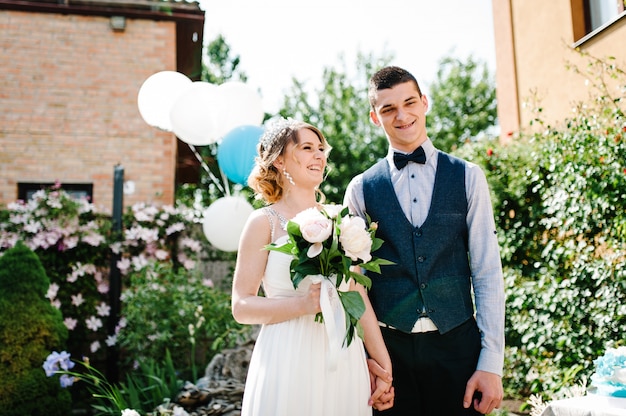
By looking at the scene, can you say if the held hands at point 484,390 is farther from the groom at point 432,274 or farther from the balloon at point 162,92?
the balloon at point 162,92

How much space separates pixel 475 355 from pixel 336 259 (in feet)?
2.23

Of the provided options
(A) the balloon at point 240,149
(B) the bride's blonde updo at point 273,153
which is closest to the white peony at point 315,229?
(B) the bride's blonde updo at point 273,153

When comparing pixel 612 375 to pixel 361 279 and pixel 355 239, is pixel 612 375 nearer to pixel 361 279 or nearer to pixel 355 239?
pixel 361 279

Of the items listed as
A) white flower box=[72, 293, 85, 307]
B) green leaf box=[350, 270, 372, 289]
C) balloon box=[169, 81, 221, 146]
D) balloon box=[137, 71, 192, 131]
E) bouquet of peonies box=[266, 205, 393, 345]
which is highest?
balloon box=[137, 71, 192, 131]

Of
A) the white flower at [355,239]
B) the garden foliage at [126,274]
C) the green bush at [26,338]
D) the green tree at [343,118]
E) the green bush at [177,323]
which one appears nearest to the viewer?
the white flower at [355,239]

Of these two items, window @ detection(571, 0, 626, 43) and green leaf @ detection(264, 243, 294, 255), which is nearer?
green leaf @ detection(264, 243, 294, 255)

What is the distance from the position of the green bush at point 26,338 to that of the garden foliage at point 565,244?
4133 millimetres

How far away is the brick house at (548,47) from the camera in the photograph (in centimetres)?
552

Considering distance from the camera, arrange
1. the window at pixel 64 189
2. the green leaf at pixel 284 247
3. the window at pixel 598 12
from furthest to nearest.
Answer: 1. the window at pixel 64 189
2. the window at pixel 598 12
3. the green leaf at pixel 284 247

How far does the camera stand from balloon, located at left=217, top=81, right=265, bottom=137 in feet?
18.8

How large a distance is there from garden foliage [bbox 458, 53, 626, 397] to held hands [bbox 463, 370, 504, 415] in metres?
2.28

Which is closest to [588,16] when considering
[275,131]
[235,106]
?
[235,106]

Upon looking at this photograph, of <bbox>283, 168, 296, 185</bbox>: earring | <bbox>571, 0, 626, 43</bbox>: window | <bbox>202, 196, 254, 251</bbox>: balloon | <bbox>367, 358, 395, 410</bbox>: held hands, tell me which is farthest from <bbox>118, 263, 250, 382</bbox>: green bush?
<bbox>571, 0, 626, 43</bbox>: window

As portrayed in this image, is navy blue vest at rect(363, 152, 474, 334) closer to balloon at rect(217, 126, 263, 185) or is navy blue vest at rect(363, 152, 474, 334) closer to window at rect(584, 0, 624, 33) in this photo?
balloon at rect(217, 126, 263, 185)
